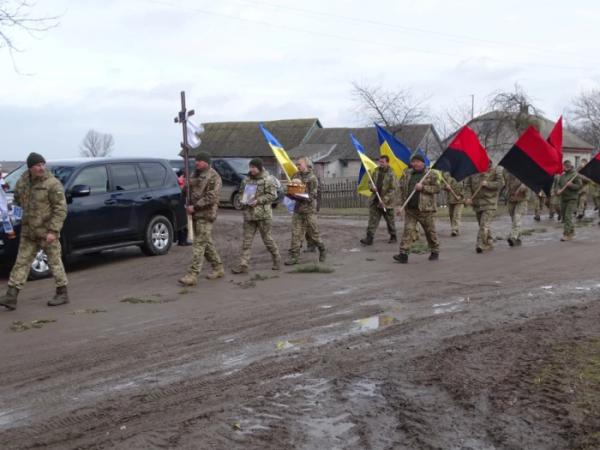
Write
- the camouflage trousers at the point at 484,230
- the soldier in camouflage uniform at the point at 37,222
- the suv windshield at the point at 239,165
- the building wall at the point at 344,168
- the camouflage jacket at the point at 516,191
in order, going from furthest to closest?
the building wall at the point at 344,168 < the suv windshield at the point at 239,165 < the camouflage jacket at the point at 516,191 < the camouflage trousers at the point at 484,230 < the soldier in camouflage uniform at the point at 37,222

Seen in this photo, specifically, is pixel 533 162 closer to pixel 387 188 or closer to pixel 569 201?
pixel 387 188

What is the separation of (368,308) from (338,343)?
5.49ft

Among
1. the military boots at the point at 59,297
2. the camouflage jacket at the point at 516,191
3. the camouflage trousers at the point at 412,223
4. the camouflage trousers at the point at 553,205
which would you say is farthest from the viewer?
the camouflage trousers at the point at 553,205

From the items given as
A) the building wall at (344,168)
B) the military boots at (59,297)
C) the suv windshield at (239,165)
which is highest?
the building wall at (344,168)

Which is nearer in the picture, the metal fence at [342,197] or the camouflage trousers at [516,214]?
the camouflage trousers at [516,214]

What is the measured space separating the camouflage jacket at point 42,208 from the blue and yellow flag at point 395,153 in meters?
7.74

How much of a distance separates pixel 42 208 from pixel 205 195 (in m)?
2.35

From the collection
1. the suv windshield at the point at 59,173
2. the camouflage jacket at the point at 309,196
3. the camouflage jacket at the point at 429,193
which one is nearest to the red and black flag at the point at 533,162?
the camouflage jacket at the point at 429,193

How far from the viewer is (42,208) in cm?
834

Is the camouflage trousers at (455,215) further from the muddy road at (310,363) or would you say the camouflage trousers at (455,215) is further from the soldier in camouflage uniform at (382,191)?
Answer: the muddy road at (310,363)

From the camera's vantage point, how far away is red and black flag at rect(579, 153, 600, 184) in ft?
47.2

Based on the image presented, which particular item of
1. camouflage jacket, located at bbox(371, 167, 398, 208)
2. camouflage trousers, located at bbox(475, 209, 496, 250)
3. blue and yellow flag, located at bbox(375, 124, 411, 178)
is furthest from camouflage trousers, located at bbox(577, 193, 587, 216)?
camouflage jacket, located at bbox(371, 167, 398, 208)

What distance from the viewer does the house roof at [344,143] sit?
166 feet

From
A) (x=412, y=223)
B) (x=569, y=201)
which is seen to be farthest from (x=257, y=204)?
(x=569, y=201)
